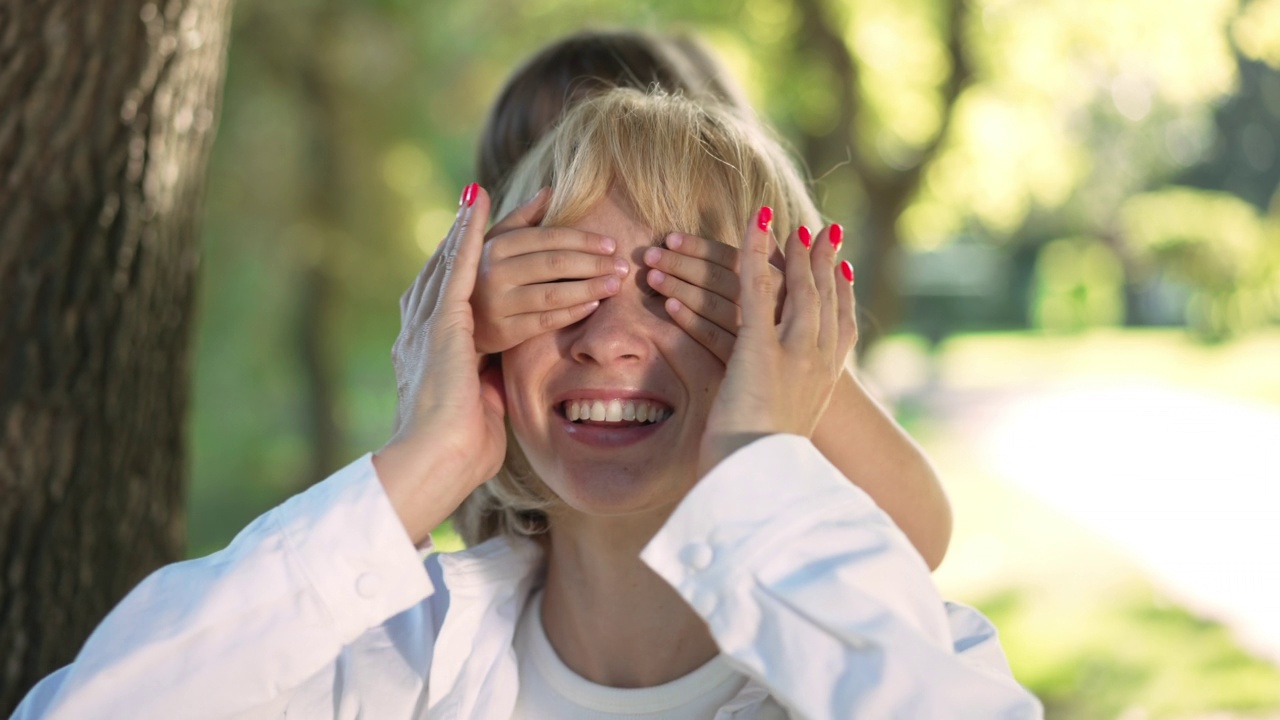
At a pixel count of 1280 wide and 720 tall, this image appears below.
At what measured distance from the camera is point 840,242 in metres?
1.83

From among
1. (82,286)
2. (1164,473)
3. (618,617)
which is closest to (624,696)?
(618,617)

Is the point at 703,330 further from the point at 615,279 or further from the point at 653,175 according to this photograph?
the point at 653,175

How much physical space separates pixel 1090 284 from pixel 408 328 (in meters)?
28.6

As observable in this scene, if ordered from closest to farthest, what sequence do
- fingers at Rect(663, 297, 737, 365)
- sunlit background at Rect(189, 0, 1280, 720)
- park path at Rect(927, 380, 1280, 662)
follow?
fingers at Rect(663, 297, 737, 365)
sunlit background at Rect(189, 0, 1280, 720)
park path at Rect(927, 380, 1280, 662)

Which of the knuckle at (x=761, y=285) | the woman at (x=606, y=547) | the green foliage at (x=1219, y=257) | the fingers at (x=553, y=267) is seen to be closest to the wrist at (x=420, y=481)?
the woman at (x=606, y=547)

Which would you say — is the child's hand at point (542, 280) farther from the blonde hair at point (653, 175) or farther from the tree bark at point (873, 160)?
the tree bark at point (873, 160)

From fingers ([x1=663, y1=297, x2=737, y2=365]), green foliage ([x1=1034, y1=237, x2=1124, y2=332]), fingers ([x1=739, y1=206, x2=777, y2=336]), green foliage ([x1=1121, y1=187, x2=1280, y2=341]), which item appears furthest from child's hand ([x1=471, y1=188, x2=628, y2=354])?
green foliage ([x1=1034, y1=237, x2=1124, y2=332])

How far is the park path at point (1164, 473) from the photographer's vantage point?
8.16 metres

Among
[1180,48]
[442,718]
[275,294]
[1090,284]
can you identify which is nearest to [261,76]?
[275,294]

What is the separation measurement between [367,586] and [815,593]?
610mm

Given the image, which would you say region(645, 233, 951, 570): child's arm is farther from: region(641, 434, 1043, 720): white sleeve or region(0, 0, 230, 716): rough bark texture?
region(0, 0, 230, 716): rough bark texture

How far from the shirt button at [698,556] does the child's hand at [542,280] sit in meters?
0.46

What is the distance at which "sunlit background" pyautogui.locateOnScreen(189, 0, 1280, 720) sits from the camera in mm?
7648

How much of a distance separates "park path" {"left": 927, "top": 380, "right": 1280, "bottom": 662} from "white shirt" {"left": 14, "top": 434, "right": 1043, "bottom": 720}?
6.04m
